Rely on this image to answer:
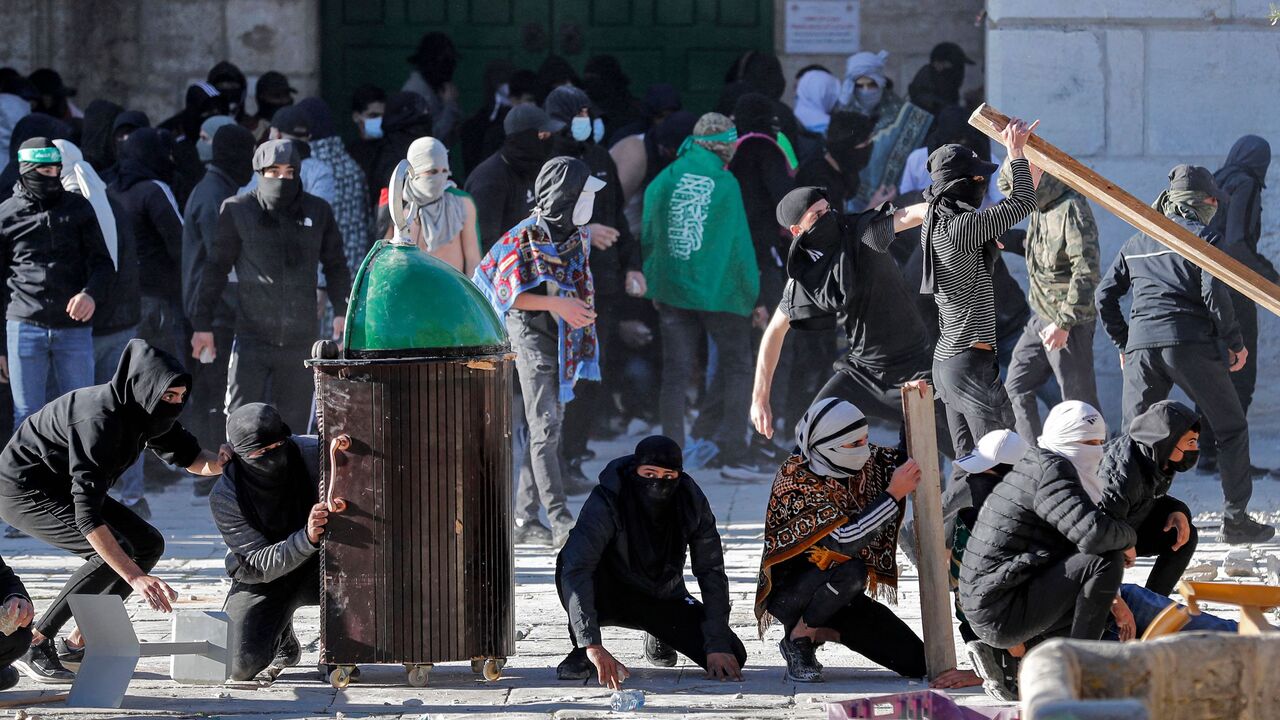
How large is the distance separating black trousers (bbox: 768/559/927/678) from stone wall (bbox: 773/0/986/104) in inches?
288

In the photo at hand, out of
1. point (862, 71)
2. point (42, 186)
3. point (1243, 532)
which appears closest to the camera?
point (1243, 532)

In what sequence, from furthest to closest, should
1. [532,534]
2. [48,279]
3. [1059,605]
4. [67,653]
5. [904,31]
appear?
[904,31]
[48,279]
[532,534]
[67,653]
[1059,605]

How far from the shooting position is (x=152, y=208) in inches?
376

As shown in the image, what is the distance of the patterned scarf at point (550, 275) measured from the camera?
8.12 meters

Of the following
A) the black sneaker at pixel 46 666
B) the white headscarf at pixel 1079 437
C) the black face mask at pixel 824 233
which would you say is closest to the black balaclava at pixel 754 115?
the black face mask at pixel 824 233

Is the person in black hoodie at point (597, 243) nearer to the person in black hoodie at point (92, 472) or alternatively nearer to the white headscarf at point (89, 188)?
the white headscarf at point (89, 188)

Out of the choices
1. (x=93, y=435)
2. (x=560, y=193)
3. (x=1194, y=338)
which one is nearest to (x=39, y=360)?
(x=560, y=193)

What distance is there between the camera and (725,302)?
31.7ft

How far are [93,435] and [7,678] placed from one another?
2.68 feet

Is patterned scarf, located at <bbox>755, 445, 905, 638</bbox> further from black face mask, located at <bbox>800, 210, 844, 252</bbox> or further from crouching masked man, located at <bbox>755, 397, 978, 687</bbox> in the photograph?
black face mask, located at <bbox>800, 210, 844, 252</bbox>

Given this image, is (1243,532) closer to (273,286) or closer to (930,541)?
(930,541)

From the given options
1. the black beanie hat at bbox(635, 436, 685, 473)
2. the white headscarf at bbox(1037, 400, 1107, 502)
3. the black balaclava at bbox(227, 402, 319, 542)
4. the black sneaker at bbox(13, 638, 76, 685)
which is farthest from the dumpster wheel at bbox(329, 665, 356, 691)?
the white headscarf at bbox(1037, 400, 1107, 502)

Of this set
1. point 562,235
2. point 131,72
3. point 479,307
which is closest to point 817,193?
point 562,235

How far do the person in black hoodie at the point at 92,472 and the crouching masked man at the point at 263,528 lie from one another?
0.62 ft
